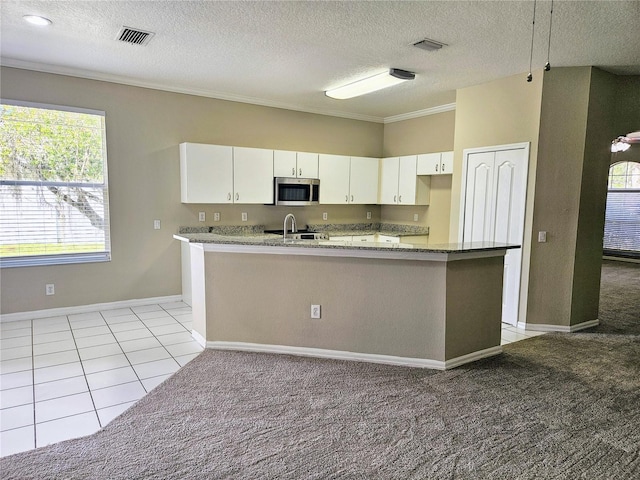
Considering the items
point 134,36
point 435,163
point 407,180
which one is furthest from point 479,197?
point 134,36

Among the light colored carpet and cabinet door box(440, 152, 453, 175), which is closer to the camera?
the light colored carpet

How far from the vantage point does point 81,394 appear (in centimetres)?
279

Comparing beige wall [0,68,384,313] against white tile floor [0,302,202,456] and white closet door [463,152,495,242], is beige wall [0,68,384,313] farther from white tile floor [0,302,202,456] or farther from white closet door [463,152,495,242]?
white closet door [463,152,495,242]

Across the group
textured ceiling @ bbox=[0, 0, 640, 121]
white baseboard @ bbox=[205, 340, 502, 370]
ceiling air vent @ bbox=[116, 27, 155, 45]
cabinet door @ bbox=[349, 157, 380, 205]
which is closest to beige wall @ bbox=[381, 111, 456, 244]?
cabinet door @ bbox=[349, 157, 380, 205]

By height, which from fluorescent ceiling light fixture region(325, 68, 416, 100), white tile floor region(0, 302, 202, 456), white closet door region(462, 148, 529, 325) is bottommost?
white tile floor region(0, 302, 202, 456)

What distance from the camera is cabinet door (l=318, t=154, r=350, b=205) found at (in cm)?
599

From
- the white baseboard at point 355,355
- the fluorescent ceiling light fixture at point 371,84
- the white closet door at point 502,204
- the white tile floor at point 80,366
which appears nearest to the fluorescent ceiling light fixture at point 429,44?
the fluorescent ceiling light fixture at point 371,84

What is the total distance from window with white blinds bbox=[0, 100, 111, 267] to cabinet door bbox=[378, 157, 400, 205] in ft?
13.0

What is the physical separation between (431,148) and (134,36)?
419 cm

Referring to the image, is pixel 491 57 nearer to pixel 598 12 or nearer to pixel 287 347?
pixel 598 12

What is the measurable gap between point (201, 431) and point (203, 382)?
64 centimetres

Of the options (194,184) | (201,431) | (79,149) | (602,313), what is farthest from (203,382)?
(602,313)

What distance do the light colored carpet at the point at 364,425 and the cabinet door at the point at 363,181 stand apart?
3.48 metres

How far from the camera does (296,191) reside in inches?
225
